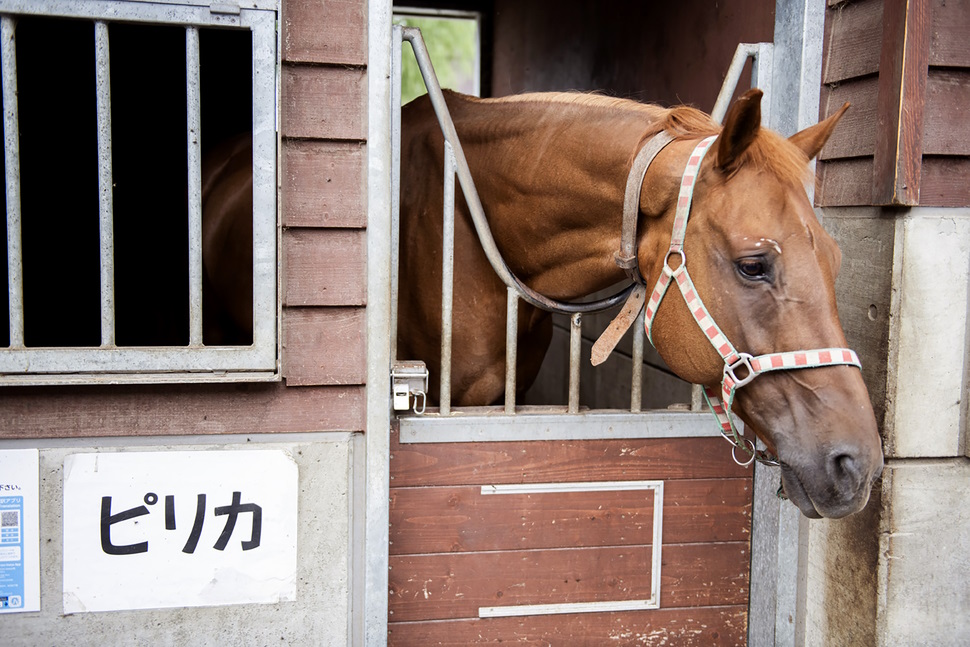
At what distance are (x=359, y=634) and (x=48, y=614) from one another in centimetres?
70

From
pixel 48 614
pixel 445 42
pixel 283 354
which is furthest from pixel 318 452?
pixel 445 42

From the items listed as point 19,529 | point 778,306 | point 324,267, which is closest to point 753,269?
point 778,306

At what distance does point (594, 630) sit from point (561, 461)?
1.55 ft

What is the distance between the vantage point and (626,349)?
3.51m

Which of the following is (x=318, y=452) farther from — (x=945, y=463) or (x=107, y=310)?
(x=945, y=463)

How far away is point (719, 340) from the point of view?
1501 mm

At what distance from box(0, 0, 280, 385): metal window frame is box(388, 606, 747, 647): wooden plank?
790 millimetres

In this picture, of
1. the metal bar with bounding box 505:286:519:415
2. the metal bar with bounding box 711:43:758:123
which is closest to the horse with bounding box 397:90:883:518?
the metal bar with bounding box 505:286:519:415

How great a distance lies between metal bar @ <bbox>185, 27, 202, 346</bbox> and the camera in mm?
1637

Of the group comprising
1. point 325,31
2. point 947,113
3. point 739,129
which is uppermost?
point 325,31

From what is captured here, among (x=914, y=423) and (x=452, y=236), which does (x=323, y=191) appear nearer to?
(x=452, y=236)

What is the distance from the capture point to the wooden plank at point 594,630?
1994 millimetres

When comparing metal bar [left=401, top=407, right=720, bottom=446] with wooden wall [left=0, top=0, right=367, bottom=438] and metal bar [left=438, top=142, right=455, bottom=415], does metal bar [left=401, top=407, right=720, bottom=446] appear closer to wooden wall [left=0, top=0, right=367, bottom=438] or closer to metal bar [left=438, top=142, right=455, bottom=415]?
metal bar [left=438, top=142, right=455, bottom=415]

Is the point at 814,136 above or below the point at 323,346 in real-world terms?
above
